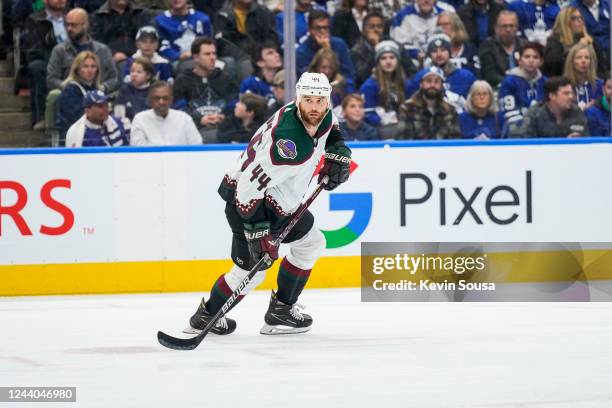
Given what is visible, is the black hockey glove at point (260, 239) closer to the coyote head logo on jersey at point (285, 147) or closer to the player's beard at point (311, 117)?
the coyote head logo on jersey at point (285, 147)

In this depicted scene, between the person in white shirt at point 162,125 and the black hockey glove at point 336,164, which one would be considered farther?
the person in white shirt at point 162,125

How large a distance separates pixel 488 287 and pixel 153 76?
8.77 ft

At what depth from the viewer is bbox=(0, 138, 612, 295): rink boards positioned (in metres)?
7.14

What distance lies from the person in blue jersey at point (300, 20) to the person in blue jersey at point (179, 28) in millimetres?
499

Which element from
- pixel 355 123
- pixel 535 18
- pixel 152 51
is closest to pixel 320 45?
pixel 355 123

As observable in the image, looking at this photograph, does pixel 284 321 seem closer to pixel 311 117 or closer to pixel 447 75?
pixel 311 117

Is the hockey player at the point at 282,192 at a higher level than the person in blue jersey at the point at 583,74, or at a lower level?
lower

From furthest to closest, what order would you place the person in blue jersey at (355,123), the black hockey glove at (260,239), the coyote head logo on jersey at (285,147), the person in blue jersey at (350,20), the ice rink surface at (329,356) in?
the person in blue jersey at (350,20) < the person in blue jersey at (355,123) < the black hockey glove at (260,239) < the coyote head logo on jersey at (285,147) < the ice rink surface at (329,356)

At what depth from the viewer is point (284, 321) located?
562 cm

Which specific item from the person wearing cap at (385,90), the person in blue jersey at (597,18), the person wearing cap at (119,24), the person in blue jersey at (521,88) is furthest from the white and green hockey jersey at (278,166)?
the person in blue jersey at (597,18)

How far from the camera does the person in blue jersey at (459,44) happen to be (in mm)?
8719

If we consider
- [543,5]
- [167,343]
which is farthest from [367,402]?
[543,5]

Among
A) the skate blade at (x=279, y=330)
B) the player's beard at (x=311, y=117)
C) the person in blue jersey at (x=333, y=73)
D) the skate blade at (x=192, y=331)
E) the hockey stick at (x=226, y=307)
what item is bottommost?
the skate blade at (x=279, y=330)

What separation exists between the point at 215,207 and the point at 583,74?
10.1 feet
